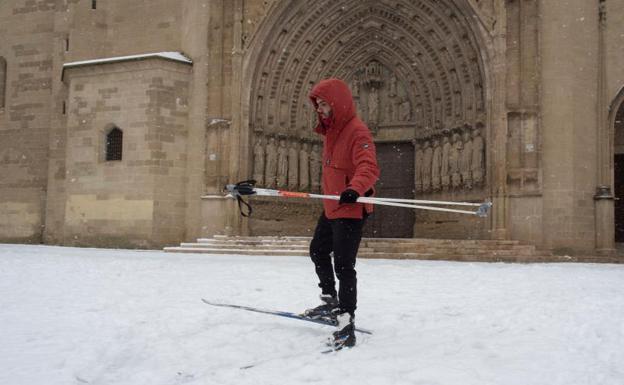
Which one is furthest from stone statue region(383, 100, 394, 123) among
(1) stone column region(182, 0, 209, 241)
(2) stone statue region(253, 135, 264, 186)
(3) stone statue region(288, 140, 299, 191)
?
(1) stone column region(182, 0, 209, 241)

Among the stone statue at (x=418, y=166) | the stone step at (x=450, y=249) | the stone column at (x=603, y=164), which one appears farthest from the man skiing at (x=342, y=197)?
the stone statue at (x=418, y=166)

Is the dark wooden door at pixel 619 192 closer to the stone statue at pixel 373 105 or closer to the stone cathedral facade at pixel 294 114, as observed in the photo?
the stone cathedral facade at pixel 294 114

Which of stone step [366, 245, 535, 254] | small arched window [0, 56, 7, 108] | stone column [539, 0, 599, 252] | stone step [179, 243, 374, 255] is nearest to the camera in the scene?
stone step [366, 245, 535, 254]

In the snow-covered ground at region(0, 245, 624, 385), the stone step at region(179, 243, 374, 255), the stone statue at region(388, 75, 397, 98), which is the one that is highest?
the stone statue at region(388, 75, 397, 98)

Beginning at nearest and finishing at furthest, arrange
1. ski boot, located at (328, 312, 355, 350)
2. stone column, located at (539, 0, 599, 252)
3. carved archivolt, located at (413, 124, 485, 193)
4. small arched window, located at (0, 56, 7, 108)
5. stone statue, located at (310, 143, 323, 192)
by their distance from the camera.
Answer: ski boot, located at (328, 312, 355, 350)
stone column, located at (539, 0, 599, 252)
carved archivolt, located at (413, 124, 485, 193)
stone statue, located at (310, 143, 323, 192)
small arched window, located at (0, 56, 7, 108)

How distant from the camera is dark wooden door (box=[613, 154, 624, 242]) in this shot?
17.4m

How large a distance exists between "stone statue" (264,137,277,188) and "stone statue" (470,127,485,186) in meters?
5.36

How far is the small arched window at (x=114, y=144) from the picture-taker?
52.4 ft

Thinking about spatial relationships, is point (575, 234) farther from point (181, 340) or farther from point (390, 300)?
point (181, 340)

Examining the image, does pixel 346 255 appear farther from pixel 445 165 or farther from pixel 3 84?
pixel 3 84

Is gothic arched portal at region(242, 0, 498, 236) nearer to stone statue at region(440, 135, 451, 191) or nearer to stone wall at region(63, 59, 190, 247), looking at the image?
stone statue at region(440, 135, 451, 191)

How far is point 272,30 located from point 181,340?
1301 centimetres

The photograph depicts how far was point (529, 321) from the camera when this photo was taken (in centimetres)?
438

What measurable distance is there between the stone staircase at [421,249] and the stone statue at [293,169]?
10.9ft
